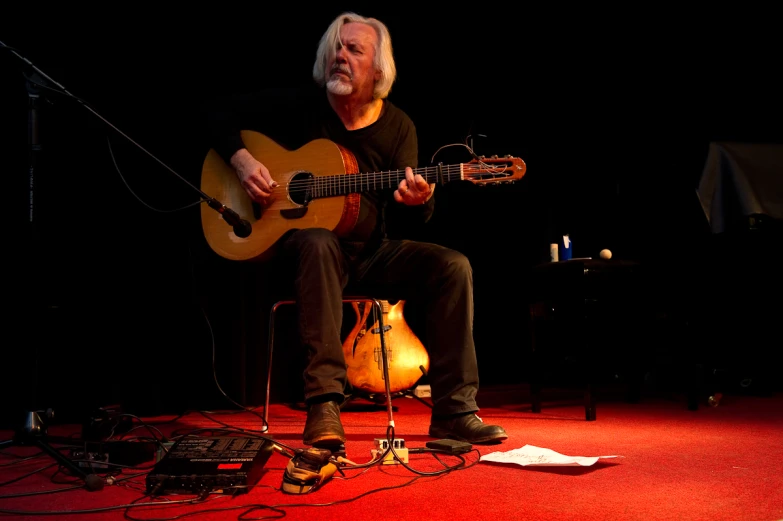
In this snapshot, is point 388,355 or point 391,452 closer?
point 391,452

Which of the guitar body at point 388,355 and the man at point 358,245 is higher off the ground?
the man at point 358,245

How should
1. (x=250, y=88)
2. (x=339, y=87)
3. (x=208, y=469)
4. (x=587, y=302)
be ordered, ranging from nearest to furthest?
(x=208, y=469), (x=339, y=87), (x=587, y=302), (x=250, y=88)

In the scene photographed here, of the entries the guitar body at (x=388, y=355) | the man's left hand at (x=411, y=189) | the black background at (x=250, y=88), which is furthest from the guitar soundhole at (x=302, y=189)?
the guitar body at (x=388, y=355)

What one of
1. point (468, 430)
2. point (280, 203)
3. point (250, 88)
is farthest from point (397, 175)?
point (250, 88)

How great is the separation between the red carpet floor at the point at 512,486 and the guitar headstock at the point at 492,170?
2.88 ft

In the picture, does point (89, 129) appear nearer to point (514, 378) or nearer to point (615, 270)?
point (615, 270)

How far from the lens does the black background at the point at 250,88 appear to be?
2.98 metres

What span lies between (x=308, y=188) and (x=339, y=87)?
45 cm

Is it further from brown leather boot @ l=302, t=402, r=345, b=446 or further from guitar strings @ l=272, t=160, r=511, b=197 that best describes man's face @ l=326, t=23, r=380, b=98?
brown leather boot @ l=302, t=402, r=345, b=446

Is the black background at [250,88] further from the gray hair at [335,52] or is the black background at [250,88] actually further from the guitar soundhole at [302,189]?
the gray hair at [335,52]

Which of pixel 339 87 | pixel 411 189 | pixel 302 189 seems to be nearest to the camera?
pixel 411 189

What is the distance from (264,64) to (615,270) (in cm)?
211

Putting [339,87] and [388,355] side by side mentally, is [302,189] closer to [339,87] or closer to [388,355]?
[339,87]

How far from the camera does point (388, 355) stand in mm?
3305
